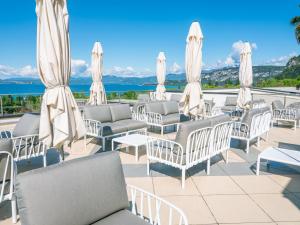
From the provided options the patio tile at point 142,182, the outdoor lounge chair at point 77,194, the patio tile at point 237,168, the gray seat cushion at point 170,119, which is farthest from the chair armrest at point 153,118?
the outdoor lounge chair at point 77,194

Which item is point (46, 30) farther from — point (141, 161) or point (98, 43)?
point (98, 43)

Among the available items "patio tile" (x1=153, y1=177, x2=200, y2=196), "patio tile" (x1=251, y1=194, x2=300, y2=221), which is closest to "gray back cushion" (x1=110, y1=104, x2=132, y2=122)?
"patio tile" (x1=153, y1=177, x2=200, y2=196)

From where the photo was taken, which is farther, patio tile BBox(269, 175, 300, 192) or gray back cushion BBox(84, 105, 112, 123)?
gray back cushion BBox(84, 105, 112, 123)

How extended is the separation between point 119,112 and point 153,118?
1095mm

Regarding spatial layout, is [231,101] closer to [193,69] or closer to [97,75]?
[193,69]

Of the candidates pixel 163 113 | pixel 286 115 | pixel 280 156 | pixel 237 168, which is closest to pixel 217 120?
pixel 237 168

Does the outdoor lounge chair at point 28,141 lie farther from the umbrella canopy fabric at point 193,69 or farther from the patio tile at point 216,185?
the umbrella canopy fabric at point 193,69

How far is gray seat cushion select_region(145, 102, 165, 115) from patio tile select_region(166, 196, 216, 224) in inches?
167

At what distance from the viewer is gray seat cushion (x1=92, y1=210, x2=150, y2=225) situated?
6.36 feet

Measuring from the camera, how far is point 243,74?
7969 mm

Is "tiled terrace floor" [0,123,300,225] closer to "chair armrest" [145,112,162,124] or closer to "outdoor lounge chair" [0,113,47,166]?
"outdoor lounge chair" [0,113,47,166]

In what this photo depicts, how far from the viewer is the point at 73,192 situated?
71.1 inches

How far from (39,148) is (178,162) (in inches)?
91.4

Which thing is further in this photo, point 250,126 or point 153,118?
point 153,118
